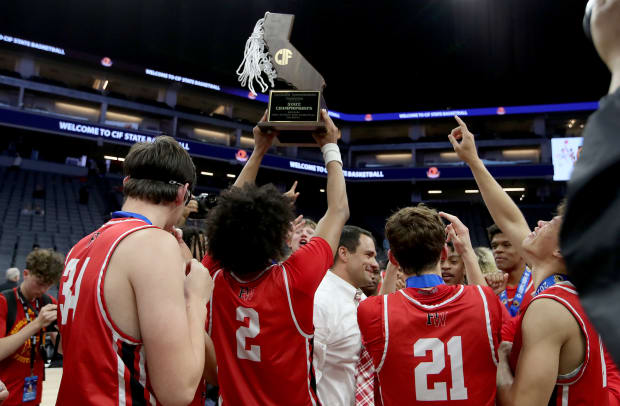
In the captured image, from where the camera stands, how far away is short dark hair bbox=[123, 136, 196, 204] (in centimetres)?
166

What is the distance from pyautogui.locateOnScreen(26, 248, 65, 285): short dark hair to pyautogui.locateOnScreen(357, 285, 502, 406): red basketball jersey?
2.90 meters

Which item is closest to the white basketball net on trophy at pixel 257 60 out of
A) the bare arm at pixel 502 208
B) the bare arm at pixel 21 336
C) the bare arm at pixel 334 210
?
the bare arm at pixel 334 210

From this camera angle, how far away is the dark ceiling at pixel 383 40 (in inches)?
733

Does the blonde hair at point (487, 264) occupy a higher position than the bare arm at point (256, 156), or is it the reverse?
the bare arm at point (256, 156)

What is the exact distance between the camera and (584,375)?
1634 mm

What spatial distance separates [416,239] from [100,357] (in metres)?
1.43

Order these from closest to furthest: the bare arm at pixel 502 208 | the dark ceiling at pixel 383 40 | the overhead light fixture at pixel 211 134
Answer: the bare arm at pixel 502 208
the dark ceiling at pixel 383 40
the overhead light fixture at pixel 211 134

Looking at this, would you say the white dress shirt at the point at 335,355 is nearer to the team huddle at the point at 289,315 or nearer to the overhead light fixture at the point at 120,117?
the team huddle at the point at 289,315

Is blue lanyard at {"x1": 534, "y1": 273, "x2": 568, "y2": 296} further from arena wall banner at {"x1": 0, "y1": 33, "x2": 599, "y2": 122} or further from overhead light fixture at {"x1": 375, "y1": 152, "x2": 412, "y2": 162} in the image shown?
overhead light fixture at {"x1": 375, "y1": 152, "x2": 412, "y2": 162}

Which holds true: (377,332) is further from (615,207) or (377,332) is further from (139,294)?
(615,207)

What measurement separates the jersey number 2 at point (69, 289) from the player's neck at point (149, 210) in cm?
24

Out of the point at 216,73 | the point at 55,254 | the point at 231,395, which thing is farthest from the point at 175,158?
the point at 216,73

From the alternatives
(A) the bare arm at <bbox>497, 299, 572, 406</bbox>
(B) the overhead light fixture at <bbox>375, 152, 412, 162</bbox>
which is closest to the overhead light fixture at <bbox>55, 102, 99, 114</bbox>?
(B) the overhead light fixture at <bbox>375, 152, 412, 162</bbox>

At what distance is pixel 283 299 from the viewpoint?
1.96 meters
